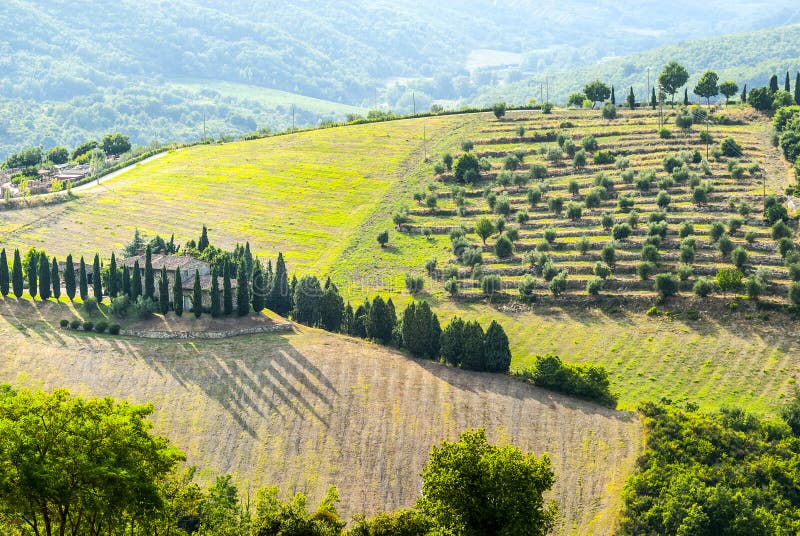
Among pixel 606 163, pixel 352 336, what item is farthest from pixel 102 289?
pixel 606 163

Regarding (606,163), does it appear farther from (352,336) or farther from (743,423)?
(743,423)

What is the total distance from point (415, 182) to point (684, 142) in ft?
116

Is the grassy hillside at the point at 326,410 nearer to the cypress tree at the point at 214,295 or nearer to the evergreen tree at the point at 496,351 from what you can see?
the evergreen tree at the point at 496,351

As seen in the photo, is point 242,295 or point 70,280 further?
point 70,280

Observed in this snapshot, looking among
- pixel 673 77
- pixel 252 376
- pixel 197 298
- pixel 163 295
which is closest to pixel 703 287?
pixel 252 376

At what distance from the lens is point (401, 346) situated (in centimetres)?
9344

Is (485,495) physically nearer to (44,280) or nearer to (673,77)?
(44,280)

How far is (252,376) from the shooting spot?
8656 centimetres

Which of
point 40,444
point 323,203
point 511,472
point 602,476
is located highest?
point 323,203

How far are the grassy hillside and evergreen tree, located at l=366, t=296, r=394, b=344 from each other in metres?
1.71

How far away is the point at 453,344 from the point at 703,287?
26.1 m

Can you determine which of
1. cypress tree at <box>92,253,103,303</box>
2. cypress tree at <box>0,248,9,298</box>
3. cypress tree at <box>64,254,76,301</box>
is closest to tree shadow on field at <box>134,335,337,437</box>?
cypress tree at <box>92,253,103,303</box>

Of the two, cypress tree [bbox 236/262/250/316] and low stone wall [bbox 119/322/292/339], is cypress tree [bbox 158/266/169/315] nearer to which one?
low stone wall [bbox 119/322/292/339]

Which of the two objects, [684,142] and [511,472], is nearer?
[511,472]
